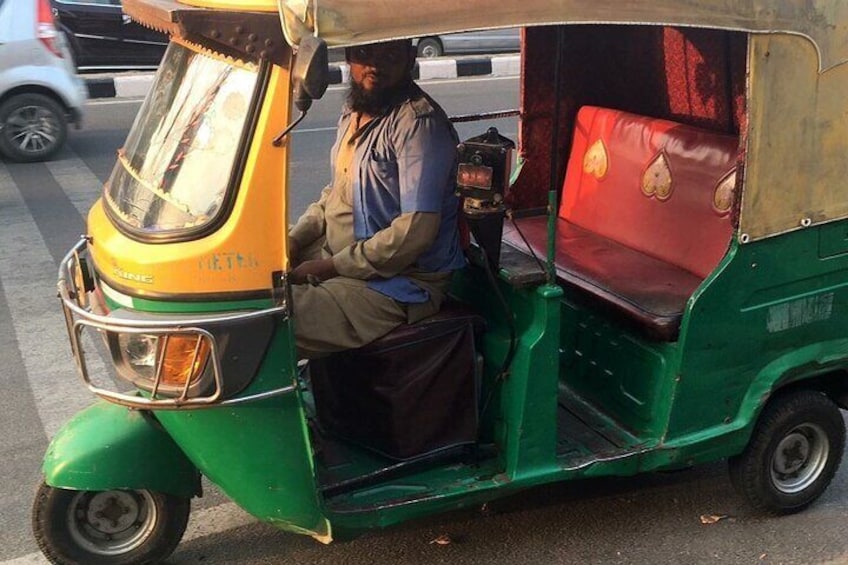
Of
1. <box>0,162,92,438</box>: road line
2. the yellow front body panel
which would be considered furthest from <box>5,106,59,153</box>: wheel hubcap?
the yellow front body panel

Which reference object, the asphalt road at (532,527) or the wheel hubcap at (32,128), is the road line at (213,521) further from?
Answer: the wheel hubcap at (32,128)

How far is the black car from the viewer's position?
12109mm

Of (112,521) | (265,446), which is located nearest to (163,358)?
(265,446)

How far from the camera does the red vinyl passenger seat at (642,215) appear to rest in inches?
139

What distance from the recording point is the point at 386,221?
302cm

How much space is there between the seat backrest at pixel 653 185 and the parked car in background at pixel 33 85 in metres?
6.00

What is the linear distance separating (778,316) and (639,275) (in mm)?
575

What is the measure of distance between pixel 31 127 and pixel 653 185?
6.74 metres

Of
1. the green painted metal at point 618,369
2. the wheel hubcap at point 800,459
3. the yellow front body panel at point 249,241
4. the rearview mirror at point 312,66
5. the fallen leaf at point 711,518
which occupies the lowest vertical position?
the fallen leaf at point 711,518

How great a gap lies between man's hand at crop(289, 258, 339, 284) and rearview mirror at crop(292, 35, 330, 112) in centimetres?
71

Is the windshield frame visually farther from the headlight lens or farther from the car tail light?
the car tail light

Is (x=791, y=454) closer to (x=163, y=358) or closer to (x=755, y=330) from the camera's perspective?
(x=755, y=330)

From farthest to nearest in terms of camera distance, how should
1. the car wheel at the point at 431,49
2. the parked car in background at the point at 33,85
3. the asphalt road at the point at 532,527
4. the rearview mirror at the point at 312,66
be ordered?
the car wheel at the point at 431,49
the parked car in background at the point at 33,85
the asphalt road at the point at 532,527
the rearview mirror at the point at 312,66

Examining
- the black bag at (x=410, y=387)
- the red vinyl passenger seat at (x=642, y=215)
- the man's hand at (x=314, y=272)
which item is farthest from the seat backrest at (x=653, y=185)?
the man's hand at (x=314, y=272)
